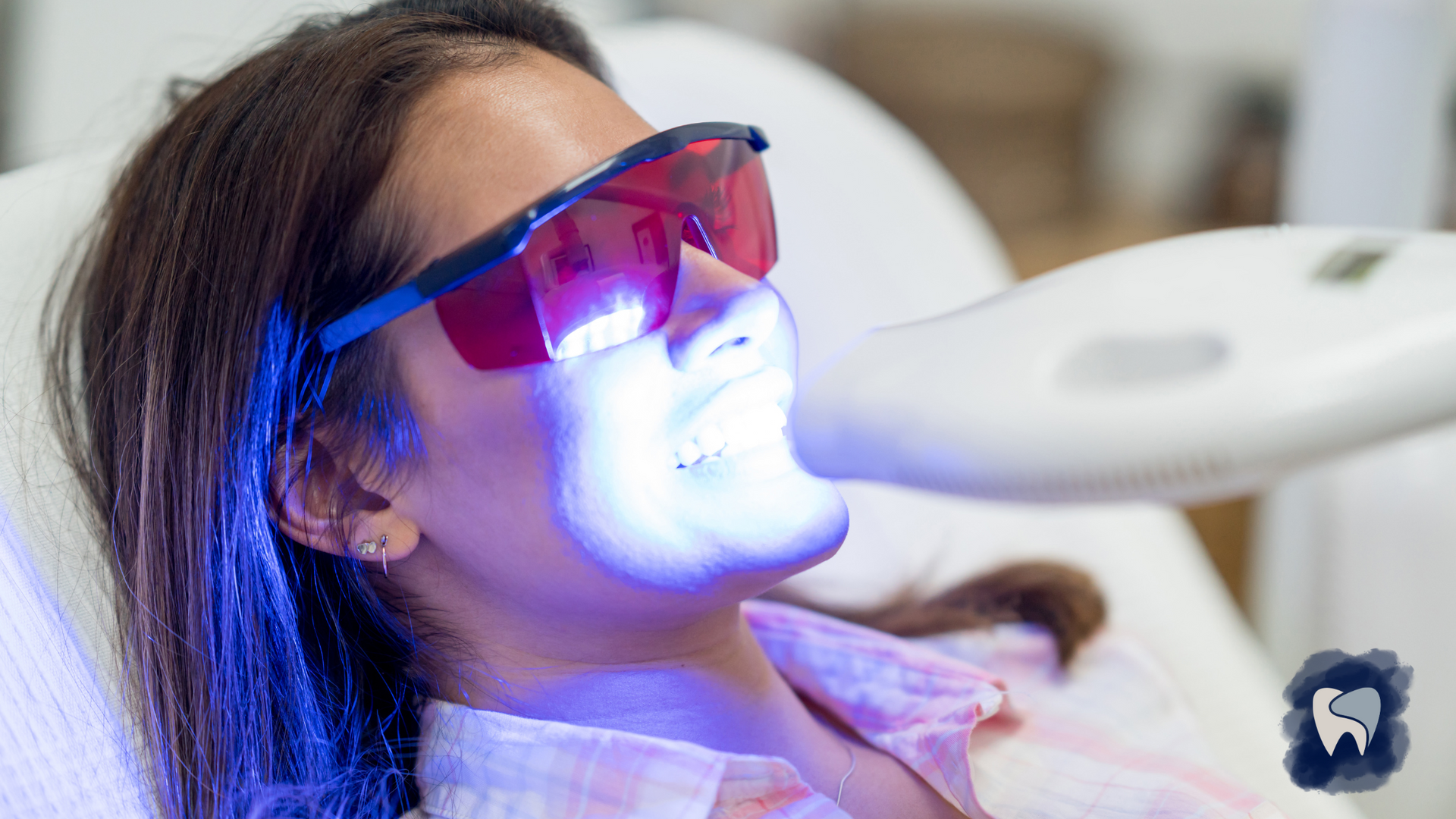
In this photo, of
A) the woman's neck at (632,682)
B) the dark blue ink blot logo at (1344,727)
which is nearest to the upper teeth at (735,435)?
the woman's neck at (632,682)

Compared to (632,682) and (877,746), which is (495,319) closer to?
(632,682)

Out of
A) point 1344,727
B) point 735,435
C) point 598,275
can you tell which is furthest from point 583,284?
point 1344,727

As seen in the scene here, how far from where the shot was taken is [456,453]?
24.3 inches

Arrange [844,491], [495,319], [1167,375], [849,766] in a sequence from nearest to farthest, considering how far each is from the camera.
Answer: [1167,375], [495,319], [849,766], [844,491]

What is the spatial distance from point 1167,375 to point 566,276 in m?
0.30

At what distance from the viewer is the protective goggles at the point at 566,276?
571 millimetres

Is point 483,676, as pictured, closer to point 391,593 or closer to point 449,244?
point 391,593

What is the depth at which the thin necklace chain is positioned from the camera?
2.33 feet

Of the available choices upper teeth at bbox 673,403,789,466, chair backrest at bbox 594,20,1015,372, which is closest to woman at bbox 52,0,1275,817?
upper teeth at bbox 673,403,789,466

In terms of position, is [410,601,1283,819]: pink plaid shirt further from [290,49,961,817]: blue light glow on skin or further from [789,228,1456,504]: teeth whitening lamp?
[789,228,1456,504]: teeth whitening lamp

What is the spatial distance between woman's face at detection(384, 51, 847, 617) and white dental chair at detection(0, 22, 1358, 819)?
0.56 feet

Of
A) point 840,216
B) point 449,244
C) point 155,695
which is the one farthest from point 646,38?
point 155,695

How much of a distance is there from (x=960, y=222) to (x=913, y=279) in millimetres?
115

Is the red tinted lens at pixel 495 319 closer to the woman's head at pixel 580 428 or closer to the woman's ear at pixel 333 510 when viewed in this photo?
the woman's head at pixel 580 428
